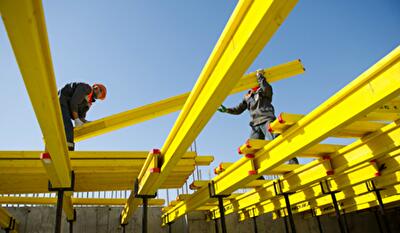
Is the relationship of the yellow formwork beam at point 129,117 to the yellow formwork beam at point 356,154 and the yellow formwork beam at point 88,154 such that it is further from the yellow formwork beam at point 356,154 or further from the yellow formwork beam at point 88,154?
the yellow formwork beam at point 356,154

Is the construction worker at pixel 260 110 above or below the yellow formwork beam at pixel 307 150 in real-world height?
above

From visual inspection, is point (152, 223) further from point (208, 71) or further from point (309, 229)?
point (208, 71)

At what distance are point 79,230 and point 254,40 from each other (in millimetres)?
7790

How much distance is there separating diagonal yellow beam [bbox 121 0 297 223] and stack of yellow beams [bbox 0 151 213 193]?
1.86m

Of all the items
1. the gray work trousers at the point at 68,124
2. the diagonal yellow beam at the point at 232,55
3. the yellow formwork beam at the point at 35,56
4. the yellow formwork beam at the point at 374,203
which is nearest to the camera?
the yellow formwork beam at the point at 35,56

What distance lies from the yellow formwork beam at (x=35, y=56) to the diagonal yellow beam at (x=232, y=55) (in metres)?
0.99

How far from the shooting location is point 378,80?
2.46 meters

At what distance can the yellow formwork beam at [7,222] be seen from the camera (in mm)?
5668

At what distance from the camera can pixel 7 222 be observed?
6164 mm

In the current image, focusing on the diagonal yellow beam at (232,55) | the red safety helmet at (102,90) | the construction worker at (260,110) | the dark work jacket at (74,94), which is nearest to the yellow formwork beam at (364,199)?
the construction worker at (260,110)

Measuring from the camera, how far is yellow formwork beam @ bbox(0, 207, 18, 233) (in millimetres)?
5668

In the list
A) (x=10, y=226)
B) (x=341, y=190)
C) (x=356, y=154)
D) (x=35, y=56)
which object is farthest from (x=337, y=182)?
(x=10, y=226)

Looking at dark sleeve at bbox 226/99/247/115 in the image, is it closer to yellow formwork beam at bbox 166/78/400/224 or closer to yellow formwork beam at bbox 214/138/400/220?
yellow formwork beam at bbox 214/138/400/220

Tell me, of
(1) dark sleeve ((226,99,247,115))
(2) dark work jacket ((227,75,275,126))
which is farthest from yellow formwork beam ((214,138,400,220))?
(1) dark sleeve ((226,99,247,115))
